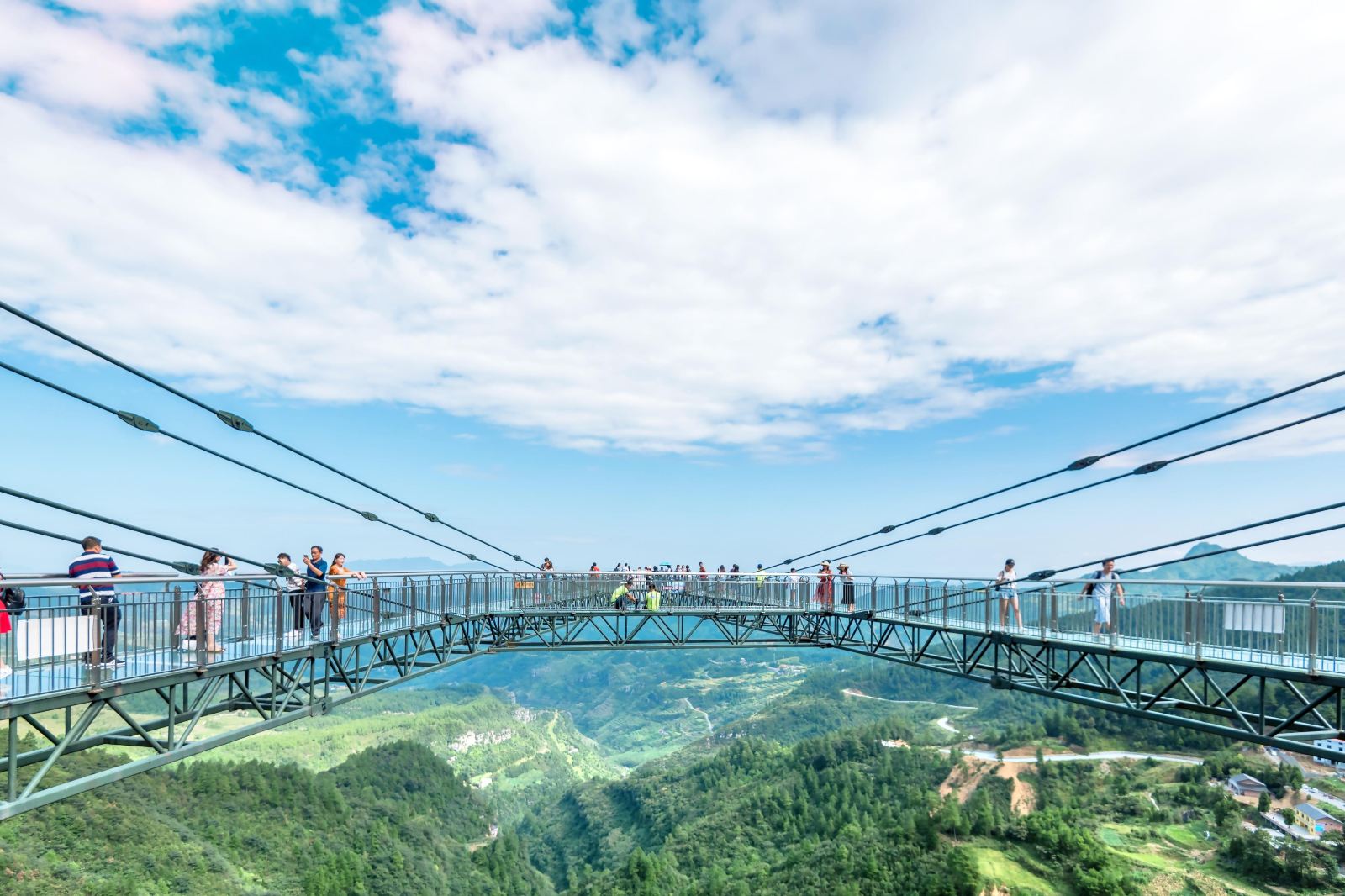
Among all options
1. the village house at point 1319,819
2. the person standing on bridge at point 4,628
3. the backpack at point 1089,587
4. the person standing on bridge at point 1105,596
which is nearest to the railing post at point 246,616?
the person standing on bridge at point 4,628

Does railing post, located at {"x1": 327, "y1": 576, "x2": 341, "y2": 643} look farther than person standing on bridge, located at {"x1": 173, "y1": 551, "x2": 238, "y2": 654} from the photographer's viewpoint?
Yes

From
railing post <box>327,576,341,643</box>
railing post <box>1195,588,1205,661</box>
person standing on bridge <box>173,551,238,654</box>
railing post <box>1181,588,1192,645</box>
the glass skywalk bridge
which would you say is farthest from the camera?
railing post <box>327,576,341,643</box>

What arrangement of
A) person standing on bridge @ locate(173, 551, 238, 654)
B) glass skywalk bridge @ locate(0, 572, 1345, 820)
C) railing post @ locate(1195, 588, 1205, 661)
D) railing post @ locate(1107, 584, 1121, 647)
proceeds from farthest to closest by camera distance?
railing post @ locate(1107, 584, 1121, 647) < railing post @ locate(1195, 588, 1205, 661) < person standing on bridge @ locate(173, 551, 238, 654) < glass skywalk bridge @ locate(0, 572, 1345, 820)

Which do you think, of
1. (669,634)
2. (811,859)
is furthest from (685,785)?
A: (669,634)

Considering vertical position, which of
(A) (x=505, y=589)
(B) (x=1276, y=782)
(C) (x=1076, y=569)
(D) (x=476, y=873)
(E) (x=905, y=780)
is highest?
(C) (x=1076, y=569)

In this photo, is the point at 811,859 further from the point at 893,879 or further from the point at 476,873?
the point at 476,873

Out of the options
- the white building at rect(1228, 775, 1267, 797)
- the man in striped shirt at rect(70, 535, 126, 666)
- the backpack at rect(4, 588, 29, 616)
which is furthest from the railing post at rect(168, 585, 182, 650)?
the white building at rect(1228, 775, 1267, 797)

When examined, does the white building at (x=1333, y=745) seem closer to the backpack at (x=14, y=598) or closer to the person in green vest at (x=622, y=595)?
the backpack at (x=14, y=598)

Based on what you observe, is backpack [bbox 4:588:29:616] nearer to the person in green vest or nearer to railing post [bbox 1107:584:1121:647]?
railing post [bbox 1107:584:1121:647]
